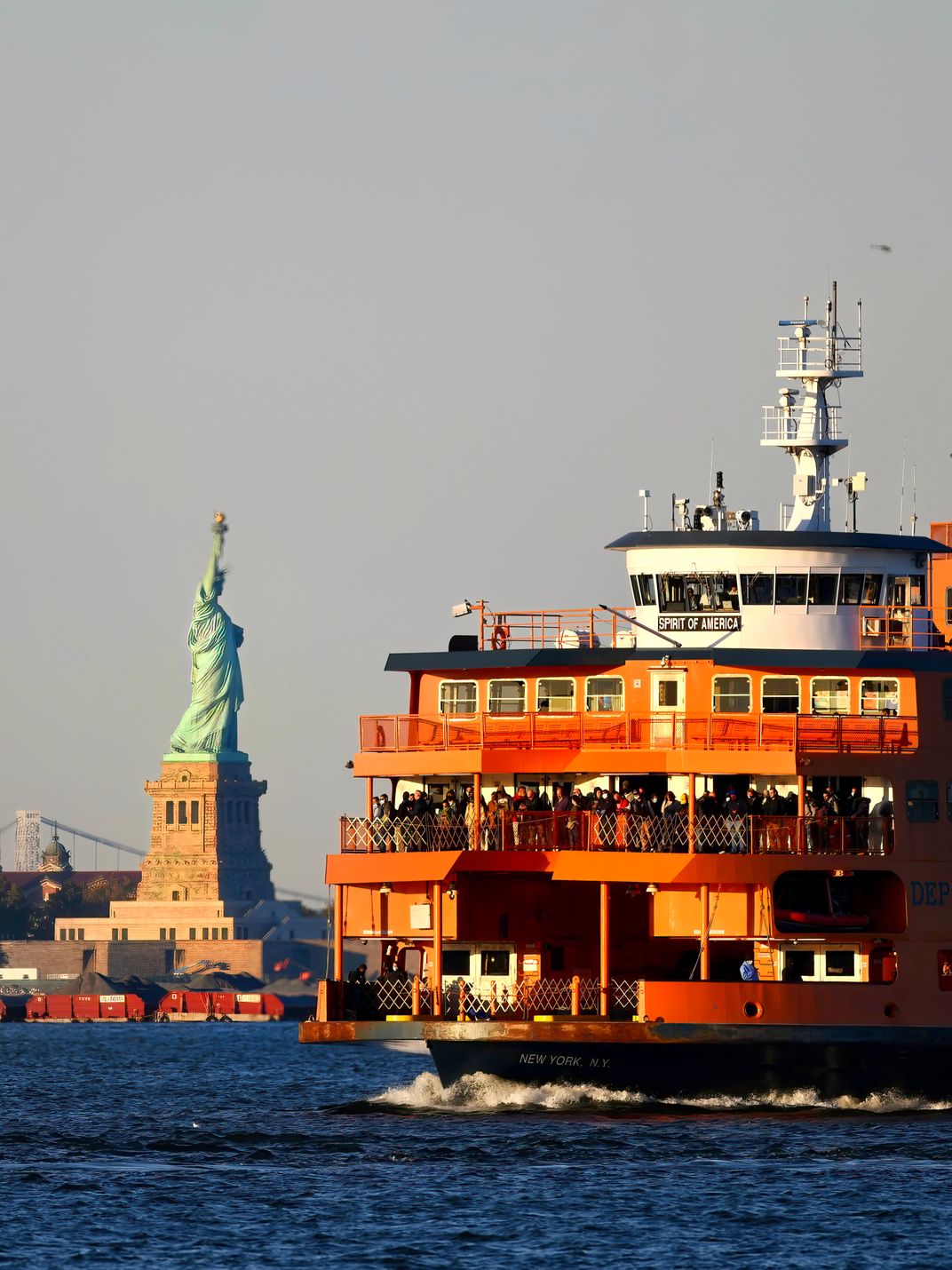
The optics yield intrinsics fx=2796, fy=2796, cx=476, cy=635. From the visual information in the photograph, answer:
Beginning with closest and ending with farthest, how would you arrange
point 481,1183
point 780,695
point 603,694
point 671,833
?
1. point 481,1183
2. point 671,833
3. point 780,695
4. point 603,694

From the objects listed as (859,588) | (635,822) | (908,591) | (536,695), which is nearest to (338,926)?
(536,695)

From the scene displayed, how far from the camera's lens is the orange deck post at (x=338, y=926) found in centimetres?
6181

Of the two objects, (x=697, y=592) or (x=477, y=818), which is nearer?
(x=477, y=818)

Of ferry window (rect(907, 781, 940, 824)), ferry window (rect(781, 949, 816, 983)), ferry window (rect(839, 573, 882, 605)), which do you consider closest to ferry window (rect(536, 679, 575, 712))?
ferry window (rect(839, 573, 882, 605))

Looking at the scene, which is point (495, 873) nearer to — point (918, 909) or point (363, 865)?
point (363, 865)

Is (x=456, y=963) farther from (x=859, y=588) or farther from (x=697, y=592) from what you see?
(x=859, y=588)

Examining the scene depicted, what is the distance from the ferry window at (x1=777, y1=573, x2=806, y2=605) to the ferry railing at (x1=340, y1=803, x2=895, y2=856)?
608 centimetres

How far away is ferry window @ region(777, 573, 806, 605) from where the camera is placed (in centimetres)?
6350

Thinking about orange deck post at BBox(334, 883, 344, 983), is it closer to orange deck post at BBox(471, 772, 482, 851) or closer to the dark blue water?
the dark blue water

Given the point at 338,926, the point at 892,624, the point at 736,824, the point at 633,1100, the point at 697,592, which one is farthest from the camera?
the point at 892,624

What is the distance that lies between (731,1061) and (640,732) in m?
7.78

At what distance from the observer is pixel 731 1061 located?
57.8m

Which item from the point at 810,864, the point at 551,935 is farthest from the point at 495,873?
the point at 810,864

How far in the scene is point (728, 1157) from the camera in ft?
171
